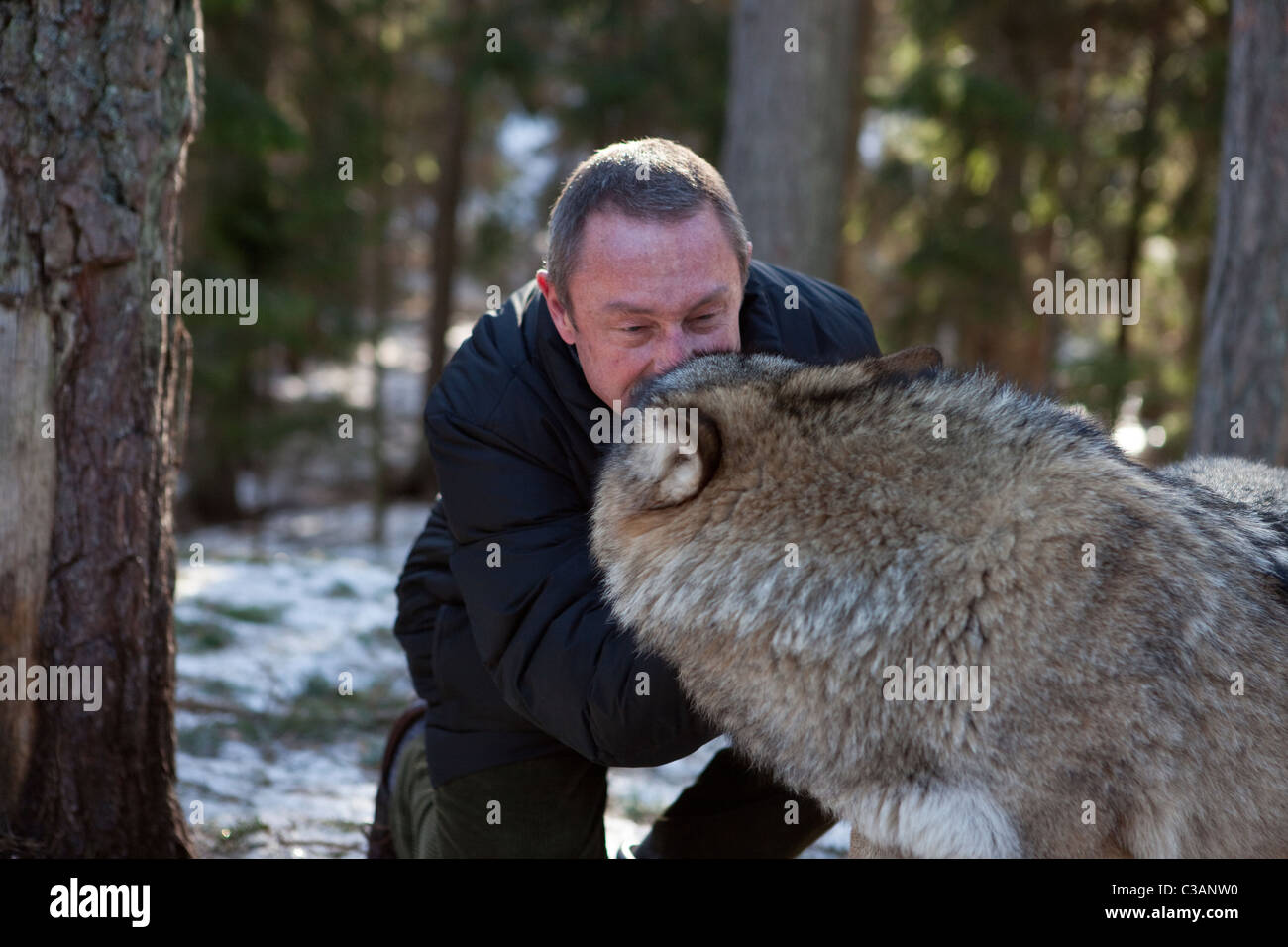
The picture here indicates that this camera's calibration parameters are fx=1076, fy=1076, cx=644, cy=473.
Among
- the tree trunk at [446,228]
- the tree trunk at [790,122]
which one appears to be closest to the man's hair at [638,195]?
the tree trunk at [790,122]

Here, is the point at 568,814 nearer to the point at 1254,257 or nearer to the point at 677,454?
the point at 677,454

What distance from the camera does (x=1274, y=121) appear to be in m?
5.01

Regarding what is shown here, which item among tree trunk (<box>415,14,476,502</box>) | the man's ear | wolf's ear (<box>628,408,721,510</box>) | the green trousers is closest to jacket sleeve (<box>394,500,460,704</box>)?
the green trousers

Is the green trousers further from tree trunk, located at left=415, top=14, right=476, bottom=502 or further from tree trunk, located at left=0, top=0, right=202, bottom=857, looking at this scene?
tree trunk, located at left=415, top=14, right=476, bottom=502

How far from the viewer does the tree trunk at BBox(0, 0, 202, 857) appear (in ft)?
9.86

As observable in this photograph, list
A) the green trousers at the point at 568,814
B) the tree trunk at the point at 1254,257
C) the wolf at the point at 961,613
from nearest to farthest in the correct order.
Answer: the wolf at the point at 961,613 < the green trousers at the point at 568,814 < the tree trunk at the point at 1254,257

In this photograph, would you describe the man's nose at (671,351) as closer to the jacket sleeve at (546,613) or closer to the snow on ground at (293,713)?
the jacket sleeve at (546,613)

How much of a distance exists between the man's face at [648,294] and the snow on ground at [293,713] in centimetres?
206

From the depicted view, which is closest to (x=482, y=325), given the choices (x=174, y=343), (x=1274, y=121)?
(x=174, y=343)

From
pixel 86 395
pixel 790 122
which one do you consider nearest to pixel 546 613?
pixel 86 395

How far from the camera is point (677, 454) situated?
2.34m

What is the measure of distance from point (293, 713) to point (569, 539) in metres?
2.89

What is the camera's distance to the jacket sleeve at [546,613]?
99.3 inches

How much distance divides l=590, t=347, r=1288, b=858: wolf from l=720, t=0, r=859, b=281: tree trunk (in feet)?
20.6
